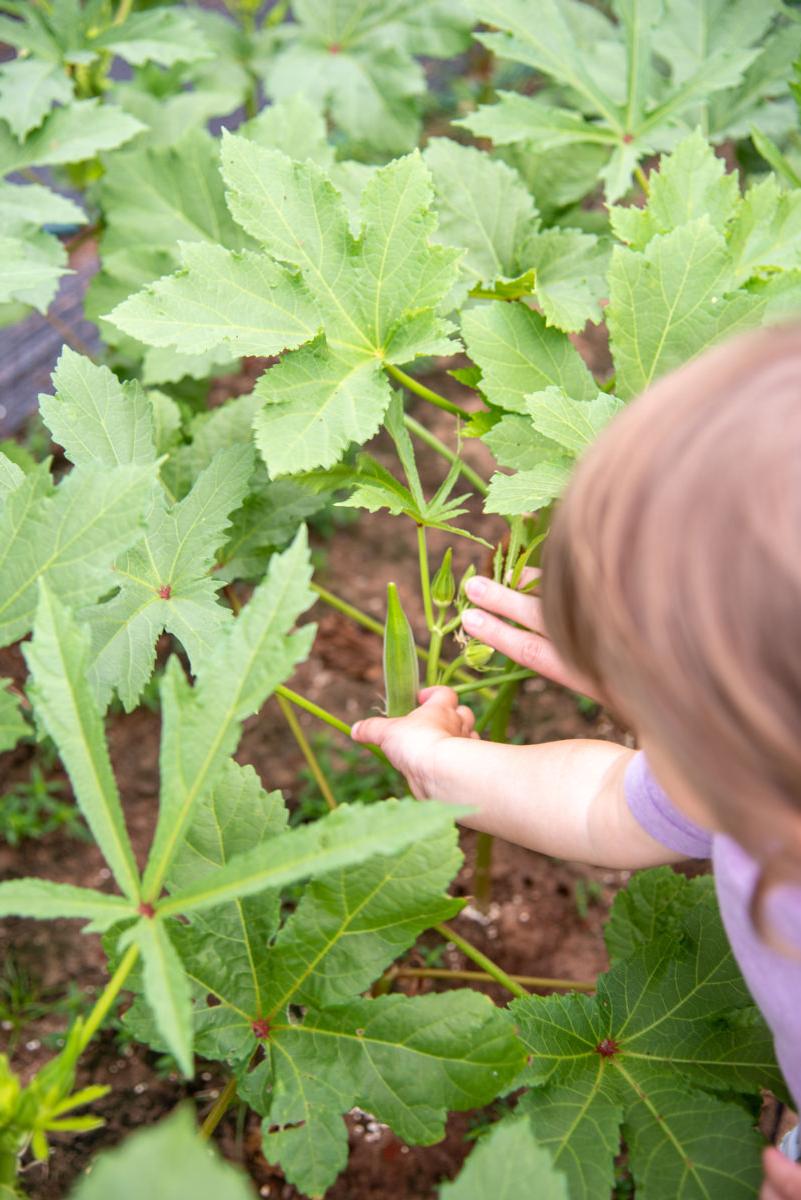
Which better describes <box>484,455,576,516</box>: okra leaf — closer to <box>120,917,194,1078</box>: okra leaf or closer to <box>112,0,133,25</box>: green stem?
<box>120,917,194,1078</box>: okra leaf

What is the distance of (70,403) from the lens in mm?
1386

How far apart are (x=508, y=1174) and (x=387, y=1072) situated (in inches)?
10.4

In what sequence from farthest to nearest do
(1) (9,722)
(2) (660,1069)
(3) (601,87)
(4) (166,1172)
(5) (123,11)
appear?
1. (5) (123,11)
2. (3) (601,87)
3. (2) (660,1069)
4. (1) (9,722)
5. (4) (166,1172)

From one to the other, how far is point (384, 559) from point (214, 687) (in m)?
1.62

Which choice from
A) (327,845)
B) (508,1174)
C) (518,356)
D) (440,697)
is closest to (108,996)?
(327,845)

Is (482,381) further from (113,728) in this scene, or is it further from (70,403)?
(113,728)

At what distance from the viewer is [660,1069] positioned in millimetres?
1271

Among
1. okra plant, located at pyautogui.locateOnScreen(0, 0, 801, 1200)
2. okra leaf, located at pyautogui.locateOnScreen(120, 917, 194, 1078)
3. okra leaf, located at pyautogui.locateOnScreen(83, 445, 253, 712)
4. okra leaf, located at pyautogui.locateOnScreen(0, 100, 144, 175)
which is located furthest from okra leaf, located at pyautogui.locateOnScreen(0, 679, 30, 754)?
okra leaf, located at pyautogui.locateOnScreen(0, 100, 144, 175)

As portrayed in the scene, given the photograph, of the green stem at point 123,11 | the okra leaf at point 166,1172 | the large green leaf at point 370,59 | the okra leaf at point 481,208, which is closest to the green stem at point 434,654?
the okra leaf at point 481,208

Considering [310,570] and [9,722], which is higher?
[310,570]

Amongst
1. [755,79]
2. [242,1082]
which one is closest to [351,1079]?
[242,1082]

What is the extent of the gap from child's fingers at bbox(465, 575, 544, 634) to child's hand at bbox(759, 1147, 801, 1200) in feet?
2.27

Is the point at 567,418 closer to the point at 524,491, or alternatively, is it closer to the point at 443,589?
the point at 524,491

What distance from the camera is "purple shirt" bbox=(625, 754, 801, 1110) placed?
3.36 ft
